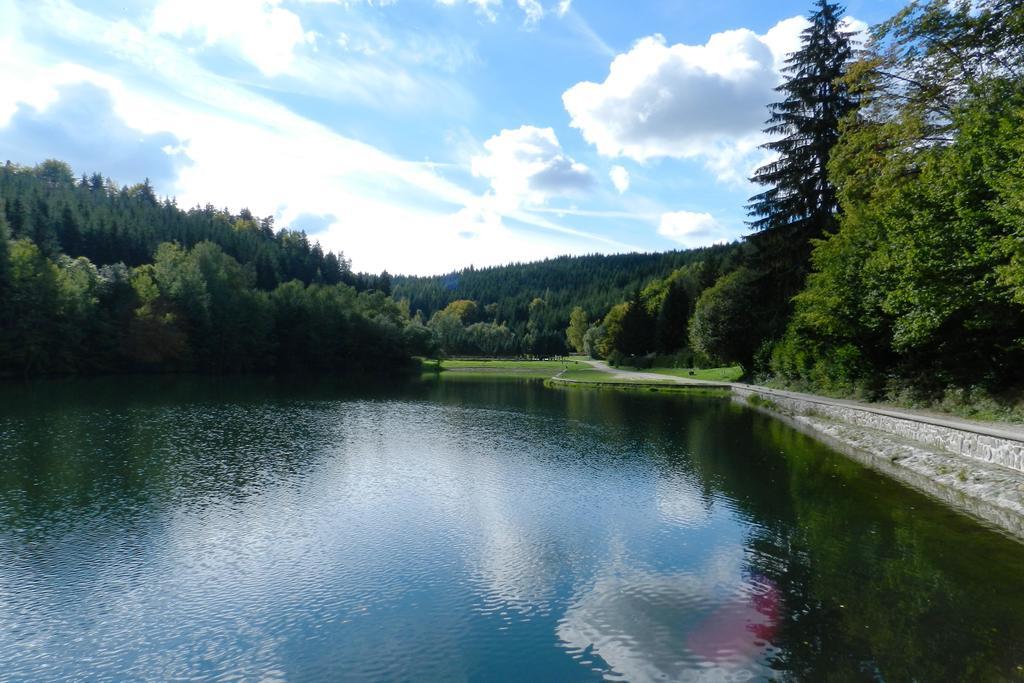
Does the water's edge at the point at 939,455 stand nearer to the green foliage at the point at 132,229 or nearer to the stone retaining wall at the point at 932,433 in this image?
the stone retaining wall at the point at 932,433

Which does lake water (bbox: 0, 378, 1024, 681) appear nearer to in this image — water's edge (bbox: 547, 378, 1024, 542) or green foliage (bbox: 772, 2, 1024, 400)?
water's edge (bbox: 547, 378, 1024, 542)

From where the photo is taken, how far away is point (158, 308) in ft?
244

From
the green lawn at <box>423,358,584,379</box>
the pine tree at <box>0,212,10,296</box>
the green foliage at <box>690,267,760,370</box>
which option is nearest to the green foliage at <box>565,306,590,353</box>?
the green lawn at <box>423,358,584,379</box>

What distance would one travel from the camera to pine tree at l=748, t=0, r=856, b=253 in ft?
140

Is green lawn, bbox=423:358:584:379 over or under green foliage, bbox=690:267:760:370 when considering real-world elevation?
under

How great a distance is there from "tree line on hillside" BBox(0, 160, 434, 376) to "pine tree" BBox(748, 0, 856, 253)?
65.9 metres

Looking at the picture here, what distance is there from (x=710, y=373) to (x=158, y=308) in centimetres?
6534

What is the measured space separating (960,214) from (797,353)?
20.6 m

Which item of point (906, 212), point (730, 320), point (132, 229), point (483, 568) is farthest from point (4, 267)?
point (906, 212)

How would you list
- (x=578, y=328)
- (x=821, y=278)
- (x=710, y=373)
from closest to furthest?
(x=821, y=278) < (x=710, y=373) < (x=578, y=328)

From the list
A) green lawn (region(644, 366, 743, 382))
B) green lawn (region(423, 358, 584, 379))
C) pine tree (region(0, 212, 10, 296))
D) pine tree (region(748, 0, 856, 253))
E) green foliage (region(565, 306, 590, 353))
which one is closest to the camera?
pine tree (region(748, 0, 856, 253))

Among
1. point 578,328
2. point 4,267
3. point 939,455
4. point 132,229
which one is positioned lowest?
point 939,455

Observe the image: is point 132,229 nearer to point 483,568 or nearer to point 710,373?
point 710,373

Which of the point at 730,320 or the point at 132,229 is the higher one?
the point at 132,229
